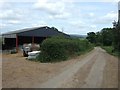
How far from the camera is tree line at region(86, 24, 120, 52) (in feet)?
143

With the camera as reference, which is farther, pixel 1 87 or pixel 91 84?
pixel 91 84

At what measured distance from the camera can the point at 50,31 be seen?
5350cm

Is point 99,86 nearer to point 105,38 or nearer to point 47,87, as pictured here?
point 47,87

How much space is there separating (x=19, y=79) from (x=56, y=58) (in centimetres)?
1340

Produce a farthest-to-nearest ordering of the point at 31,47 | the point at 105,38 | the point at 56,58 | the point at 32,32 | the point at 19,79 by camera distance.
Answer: the point at 105,38 → the point at 32,32 → the point at 31,47 → the point at 56,58 → the point at 19,79

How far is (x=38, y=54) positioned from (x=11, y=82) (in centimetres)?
1512

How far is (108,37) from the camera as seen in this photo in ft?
324

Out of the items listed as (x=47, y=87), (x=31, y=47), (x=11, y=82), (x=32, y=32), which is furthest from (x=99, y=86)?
(x=32, y=32)

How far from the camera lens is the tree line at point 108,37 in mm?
43562

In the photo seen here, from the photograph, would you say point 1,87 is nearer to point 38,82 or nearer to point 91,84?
point 38,82

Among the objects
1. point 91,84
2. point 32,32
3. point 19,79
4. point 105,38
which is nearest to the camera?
point 91,84

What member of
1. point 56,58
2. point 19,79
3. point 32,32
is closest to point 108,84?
point 19,79

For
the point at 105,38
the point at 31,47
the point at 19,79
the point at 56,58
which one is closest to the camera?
the point at 19,79

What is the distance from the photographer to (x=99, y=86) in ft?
40.6
